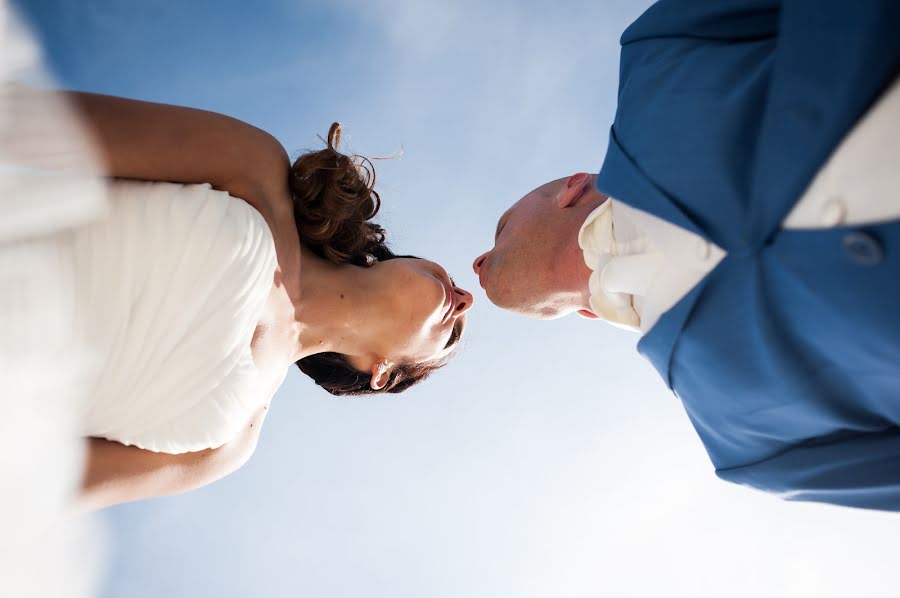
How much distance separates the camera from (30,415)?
188 centimetres

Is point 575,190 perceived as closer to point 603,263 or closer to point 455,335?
point 603,263

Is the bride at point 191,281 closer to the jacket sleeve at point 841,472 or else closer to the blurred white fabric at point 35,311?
the blurred white fabric at point 35,311

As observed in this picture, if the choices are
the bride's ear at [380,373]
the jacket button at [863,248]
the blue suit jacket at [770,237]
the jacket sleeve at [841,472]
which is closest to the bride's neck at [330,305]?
the bride's ear at [380,373]

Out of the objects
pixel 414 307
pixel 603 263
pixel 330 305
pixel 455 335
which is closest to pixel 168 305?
pixel 330 305

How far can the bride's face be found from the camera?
9.93 feet

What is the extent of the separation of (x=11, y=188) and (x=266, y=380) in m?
1.18

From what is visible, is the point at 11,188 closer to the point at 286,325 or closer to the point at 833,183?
the point at 286,325

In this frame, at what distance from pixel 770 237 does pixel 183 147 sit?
1844mm

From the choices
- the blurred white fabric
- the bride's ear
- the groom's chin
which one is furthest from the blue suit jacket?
the blurred white fabric

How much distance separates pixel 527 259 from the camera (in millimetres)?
2955

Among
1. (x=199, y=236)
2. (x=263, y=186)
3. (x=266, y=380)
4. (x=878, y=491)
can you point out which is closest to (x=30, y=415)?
(x=199, y=236)

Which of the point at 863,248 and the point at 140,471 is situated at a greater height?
the point at 863,248

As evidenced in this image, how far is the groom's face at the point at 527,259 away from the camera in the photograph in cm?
289

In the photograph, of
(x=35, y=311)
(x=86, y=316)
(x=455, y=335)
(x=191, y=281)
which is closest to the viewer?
(x=35, y=311)
